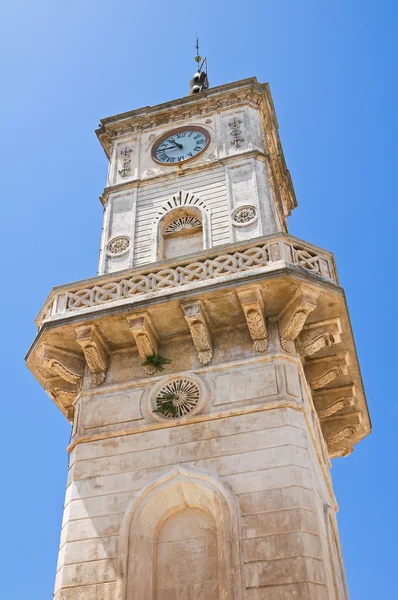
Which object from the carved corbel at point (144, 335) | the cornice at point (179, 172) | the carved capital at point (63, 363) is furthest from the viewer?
the cornice at point (179, 172)

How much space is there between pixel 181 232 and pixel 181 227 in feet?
0.54

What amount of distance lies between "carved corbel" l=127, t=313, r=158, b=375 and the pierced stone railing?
0.45 meters

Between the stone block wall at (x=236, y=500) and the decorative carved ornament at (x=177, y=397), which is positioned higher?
the decorative carved ornament at (x=177, y=397)

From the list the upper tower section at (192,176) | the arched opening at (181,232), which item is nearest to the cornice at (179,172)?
the upper tower section at (192,176)

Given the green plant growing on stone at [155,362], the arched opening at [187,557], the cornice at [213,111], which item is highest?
the cornice at [213,111]

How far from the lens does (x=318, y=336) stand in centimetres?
1420

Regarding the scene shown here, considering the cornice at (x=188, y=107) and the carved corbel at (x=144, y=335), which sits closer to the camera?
the carved corbel at (x=144, y=335)

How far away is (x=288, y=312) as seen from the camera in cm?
1374

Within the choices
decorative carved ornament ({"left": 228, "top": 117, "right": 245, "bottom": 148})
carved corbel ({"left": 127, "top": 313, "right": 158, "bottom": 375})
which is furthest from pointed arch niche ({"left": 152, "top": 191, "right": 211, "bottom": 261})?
carved corbel ({"left": 127, "top": 313, "right": 158, "bottom": 375})

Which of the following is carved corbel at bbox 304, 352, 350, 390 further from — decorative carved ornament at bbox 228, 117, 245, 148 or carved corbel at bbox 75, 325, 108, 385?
decorative carved ornament at bbox 228, 117, 245, 148

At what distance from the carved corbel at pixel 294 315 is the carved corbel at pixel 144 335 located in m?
2.56

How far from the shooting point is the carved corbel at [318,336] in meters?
14.1

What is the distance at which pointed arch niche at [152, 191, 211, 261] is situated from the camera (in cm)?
1734

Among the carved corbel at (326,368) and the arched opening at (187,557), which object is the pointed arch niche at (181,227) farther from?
the arched opening at (187,557)
